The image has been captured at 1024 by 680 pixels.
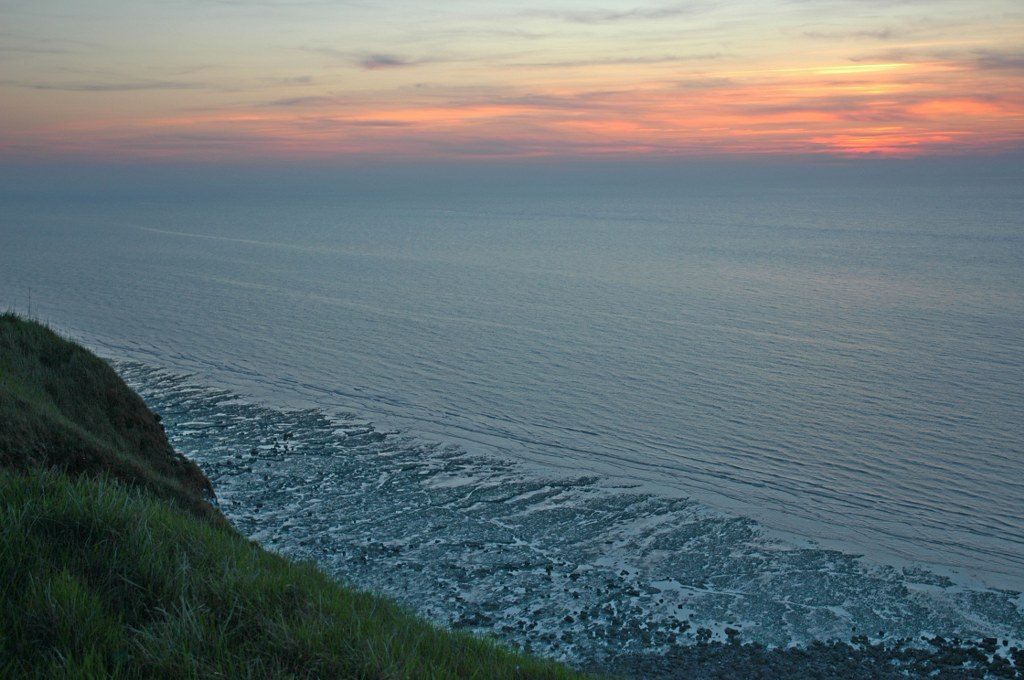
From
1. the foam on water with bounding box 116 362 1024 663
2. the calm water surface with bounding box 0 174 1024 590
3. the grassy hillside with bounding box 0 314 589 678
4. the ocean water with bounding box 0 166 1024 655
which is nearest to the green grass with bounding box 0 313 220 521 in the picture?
the foam on water with bounding box 116 362 1024 663

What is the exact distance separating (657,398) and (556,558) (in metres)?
18.3

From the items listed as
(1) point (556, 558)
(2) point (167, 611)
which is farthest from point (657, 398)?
(2) point (167, 611)

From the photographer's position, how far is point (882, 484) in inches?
1106

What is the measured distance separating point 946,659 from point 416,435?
68.2 feet

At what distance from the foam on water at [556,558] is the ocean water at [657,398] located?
13 centimetres

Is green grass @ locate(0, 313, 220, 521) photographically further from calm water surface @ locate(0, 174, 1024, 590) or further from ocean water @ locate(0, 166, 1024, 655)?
calm water surface @ locate(0, 174, 1024, 590)

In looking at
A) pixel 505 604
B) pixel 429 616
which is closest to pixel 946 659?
pixel 505 604

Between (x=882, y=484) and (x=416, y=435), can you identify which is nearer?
(x=882, y=484)

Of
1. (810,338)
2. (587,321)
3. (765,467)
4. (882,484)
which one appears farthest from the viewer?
(587,321)

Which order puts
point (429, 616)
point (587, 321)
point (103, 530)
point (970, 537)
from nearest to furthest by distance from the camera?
point (103, 530), point (429, 616), point (970, 537), point (587, 321)

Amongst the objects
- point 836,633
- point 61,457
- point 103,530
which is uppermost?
point 103,530

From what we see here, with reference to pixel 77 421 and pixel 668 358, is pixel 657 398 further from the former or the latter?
pixel 77 421

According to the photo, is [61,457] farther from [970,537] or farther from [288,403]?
[970,537]

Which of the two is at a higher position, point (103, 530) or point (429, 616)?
point (103, 530)
